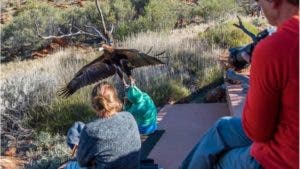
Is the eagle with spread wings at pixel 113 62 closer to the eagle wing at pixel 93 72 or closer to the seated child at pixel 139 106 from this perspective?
the eagle wing at pixel 93 72

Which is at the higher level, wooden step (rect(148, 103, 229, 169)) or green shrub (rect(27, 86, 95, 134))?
wooden step (rect(148, 103, 229, 169))

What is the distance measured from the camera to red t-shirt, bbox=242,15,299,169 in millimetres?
2189

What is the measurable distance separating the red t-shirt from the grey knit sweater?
1.37 meters

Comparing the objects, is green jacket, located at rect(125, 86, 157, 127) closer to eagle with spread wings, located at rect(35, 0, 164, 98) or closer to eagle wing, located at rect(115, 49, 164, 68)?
eagle with spread wings, located at rect(35, 0, 164, 98)

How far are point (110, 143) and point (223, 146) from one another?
3.60 ft

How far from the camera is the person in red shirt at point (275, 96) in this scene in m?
2.19

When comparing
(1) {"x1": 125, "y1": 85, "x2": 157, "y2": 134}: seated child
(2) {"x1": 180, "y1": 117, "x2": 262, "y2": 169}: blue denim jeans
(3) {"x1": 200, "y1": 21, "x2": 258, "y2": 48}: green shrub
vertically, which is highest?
(2) {"x1": 180, "y1": 117, "x2": 262, "y2": 169}: blue denim jeans

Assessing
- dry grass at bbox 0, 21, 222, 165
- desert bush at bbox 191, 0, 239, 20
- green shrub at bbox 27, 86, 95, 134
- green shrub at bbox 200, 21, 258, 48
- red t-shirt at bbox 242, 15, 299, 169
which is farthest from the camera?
desert bush at bbox 191, 0, 239, 20

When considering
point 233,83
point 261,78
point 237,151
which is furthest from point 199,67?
point 261,78

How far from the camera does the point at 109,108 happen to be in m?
3.85

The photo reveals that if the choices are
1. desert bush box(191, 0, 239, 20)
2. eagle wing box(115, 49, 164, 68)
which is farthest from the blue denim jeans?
desert bush box(191, 0, 239, 20)

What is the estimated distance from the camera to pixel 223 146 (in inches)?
115

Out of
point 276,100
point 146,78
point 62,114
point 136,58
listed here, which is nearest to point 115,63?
point 136,58

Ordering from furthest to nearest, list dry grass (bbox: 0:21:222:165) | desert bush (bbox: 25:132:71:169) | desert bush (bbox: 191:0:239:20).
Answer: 1. desert bush (bbox: 191:0:239:20)
2. dry grass (bbox: 0:21:222:165)
3. desert bush (bbox: 25:132:71:169)
